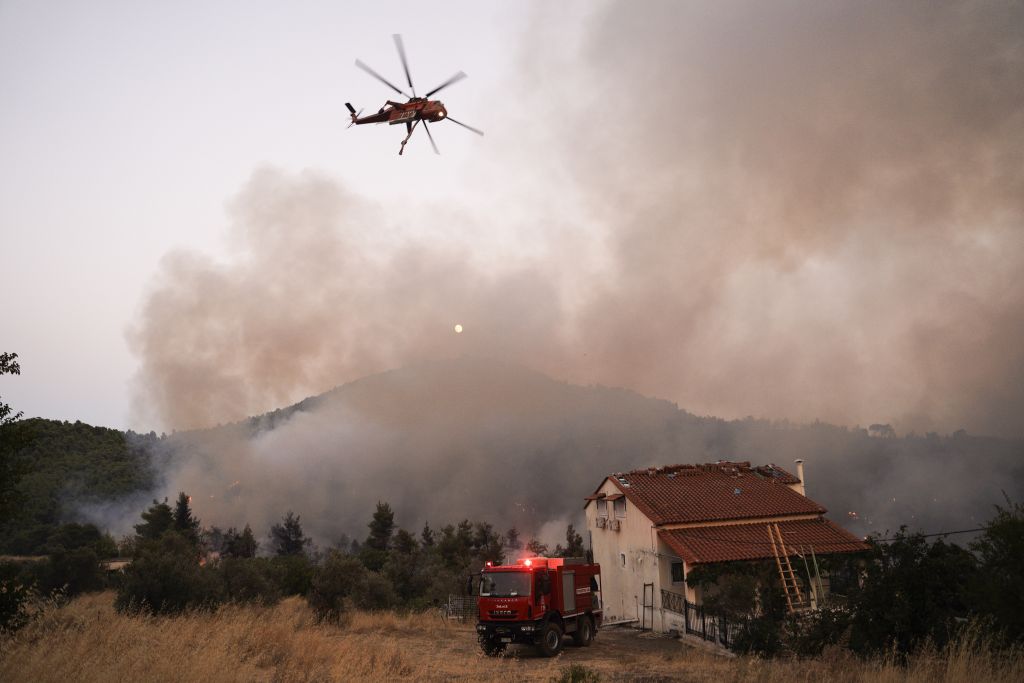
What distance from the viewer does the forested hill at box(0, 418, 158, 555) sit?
229 feet

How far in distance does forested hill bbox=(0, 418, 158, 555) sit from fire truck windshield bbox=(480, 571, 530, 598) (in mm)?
53652

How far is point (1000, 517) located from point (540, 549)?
5458 centimetres

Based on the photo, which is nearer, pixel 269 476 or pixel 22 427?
pixel 22 427

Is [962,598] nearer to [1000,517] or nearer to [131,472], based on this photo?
[1000,517]

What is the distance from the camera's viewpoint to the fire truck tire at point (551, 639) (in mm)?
22500

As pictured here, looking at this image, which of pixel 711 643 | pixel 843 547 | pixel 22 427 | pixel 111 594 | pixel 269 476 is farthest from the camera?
pixel 269 476

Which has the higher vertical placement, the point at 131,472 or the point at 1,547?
the point at 131,472

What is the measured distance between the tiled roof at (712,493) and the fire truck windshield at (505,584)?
1178 cm

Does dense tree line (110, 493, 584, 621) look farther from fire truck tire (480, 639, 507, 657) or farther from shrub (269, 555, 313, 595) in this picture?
fire truck tire (480, 639, 507, 657)

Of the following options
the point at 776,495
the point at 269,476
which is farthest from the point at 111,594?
the point at 269,476

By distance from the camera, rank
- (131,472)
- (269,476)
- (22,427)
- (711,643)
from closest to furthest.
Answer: (22,427) → (711,643) → (131,472) → (269,476)

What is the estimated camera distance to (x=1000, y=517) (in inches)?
516

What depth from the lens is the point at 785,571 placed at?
31438 millimetres

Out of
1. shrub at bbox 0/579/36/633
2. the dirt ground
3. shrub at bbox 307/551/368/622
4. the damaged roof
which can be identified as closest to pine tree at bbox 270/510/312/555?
the damaged roof
